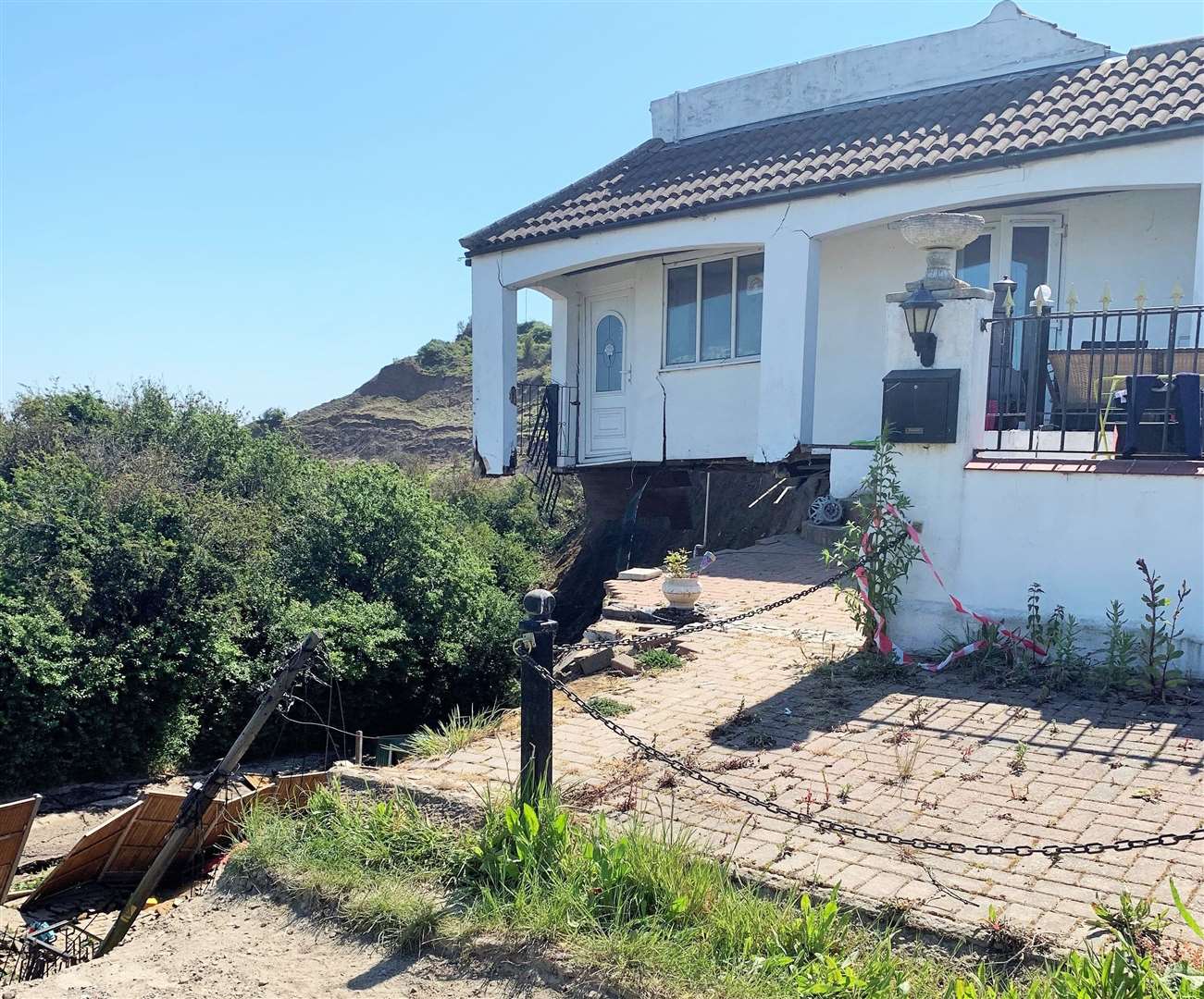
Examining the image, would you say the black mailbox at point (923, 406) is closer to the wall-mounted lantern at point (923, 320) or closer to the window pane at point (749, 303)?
the wall-mounted lantern at point (923, 320)

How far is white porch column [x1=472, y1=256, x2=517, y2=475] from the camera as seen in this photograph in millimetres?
15227

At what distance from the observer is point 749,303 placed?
45.2 ft

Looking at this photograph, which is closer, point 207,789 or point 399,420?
point 207,789

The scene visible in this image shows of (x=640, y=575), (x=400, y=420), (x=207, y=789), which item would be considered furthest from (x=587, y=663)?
(x=400, y=420)

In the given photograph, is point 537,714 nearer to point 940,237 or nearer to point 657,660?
point 657,660

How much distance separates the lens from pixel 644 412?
14.9 meters

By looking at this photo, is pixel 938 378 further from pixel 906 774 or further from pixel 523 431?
pixel 523 431

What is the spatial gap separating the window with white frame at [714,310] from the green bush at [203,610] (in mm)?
4556

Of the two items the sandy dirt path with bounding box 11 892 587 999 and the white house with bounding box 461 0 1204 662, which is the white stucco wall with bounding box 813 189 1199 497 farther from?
the sandy dirt path with bounding box 11 892 587 999

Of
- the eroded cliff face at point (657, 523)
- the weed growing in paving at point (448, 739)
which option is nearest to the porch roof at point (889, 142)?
the eroded cliff face at point (657, 523)

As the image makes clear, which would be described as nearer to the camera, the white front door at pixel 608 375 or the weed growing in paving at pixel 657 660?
the weed growing in paving at pixel 657 660

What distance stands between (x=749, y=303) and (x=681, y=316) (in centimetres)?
119

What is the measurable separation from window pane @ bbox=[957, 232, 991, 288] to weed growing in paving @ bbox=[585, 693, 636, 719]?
8.20 metres

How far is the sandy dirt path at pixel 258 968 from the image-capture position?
361cm
